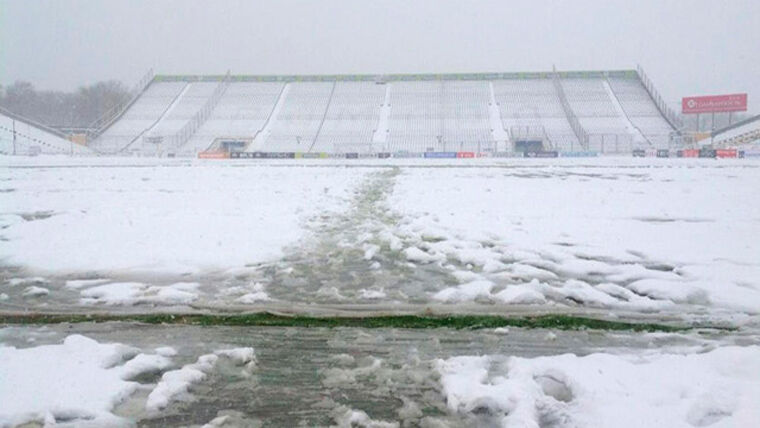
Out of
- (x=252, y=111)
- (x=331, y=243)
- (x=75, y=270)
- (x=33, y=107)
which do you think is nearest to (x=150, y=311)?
(x=75, y=270)

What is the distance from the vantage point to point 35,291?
5.34 meters

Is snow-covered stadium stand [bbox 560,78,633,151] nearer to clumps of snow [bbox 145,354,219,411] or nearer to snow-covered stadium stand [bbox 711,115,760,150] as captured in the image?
snow-covered stadium stand [bbox 711,115,760,150]

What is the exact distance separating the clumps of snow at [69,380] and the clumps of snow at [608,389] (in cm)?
176

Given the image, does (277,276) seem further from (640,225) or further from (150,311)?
(640,225)

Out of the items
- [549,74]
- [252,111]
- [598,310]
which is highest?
[549,74]

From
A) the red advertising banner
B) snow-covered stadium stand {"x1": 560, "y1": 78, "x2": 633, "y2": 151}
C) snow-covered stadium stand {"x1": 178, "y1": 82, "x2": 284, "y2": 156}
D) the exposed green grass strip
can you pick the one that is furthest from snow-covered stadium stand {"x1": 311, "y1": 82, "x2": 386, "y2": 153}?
the exposed green grass strip

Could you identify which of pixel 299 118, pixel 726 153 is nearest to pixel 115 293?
pixel 726 153

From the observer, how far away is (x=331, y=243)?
7.80 meters

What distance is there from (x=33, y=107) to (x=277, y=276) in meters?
106

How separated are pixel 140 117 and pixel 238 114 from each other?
414 inches

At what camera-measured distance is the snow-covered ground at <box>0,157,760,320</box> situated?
516 centimetres

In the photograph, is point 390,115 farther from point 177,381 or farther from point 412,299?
point 177,381

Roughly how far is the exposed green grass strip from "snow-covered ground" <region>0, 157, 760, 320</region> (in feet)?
1.13

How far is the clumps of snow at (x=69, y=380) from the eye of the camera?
9.50 ft
